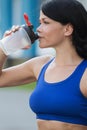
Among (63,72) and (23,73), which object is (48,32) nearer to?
(63,72)

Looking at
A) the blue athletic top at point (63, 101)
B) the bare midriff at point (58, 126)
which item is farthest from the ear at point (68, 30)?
the bare midriff at point (58, 126)

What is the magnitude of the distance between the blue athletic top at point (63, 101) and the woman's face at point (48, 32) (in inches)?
8.4

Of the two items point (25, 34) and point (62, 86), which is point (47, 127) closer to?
point (62, 86)

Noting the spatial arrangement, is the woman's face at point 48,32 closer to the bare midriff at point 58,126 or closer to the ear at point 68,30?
the ear at point 68,30

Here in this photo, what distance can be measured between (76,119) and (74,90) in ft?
0.53

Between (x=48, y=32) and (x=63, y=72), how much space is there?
0.82 ft

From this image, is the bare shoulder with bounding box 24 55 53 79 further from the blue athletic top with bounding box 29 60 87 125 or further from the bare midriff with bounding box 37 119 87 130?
the bare midriff with bounding box 37 119 87 130

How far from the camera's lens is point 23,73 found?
3.28 metres

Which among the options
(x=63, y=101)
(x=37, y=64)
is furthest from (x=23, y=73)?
(x=63, y=101)

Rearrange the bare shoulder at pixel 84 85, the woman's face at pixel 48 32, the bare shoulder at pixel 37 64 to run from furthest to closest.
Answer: the bare shoulder at pixel 37 64
the woman's face at pixel 48 32
the bare shoulder at pixel 84 85

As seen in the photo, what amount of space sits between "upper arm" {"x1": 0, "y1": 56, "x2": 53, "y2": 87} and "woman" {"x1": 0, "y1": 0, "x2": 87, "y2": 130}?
123 millimetres

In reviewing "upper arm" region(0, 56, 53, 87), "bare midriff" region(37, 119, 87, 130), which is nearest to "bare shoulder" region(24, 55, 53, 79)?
"upper arm" region(0, 56, 53, 87)

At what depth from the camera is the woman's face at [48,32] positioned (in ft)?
9.55

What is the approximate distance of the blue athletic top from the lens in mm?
2789
